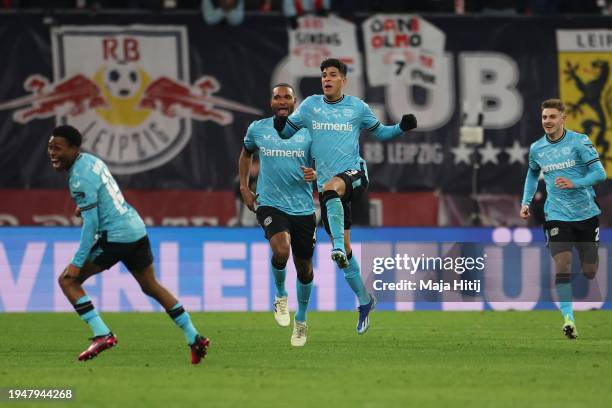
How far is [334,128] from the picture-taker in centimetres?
1284

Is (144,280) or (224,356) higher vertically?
(144,280)

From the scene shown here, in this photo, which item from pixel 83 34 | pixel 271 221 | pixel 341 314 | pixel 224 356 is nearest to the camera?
pixel 224 356

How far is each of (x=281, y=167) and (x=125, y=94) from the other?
36.0ft

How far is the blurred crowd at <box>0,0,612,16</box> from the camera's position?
23.8 metres

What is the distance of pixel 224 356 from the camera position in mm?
11875

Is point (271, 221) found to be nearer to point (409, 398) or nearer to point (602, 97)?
point (409, 398)

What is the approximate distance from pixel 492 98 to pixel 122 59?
6903 millimetres

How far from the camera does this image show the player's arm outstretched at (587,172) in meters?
13.9

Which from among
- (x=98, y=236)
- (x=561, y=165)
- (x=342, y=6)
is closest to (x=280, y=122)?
(x=98, y=236)

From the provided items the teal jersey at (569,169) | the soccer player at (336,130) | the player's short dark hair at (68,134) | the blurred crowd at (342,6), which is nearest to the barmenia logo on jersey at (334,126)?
the soccer player at (336,130)

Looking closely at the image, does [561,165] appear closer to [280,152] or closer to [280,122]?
[280,152]

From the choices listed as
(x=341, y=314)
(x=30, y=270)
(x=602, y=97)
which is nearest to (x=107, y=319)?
(x=30, y=270)

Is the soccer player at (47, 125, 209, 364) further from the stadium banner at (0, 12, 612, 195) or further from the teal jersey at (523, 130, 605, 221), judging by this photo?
the stadium banner at (0, 12, 612, 195)

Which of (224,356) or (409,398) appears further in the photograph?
(224,356)
